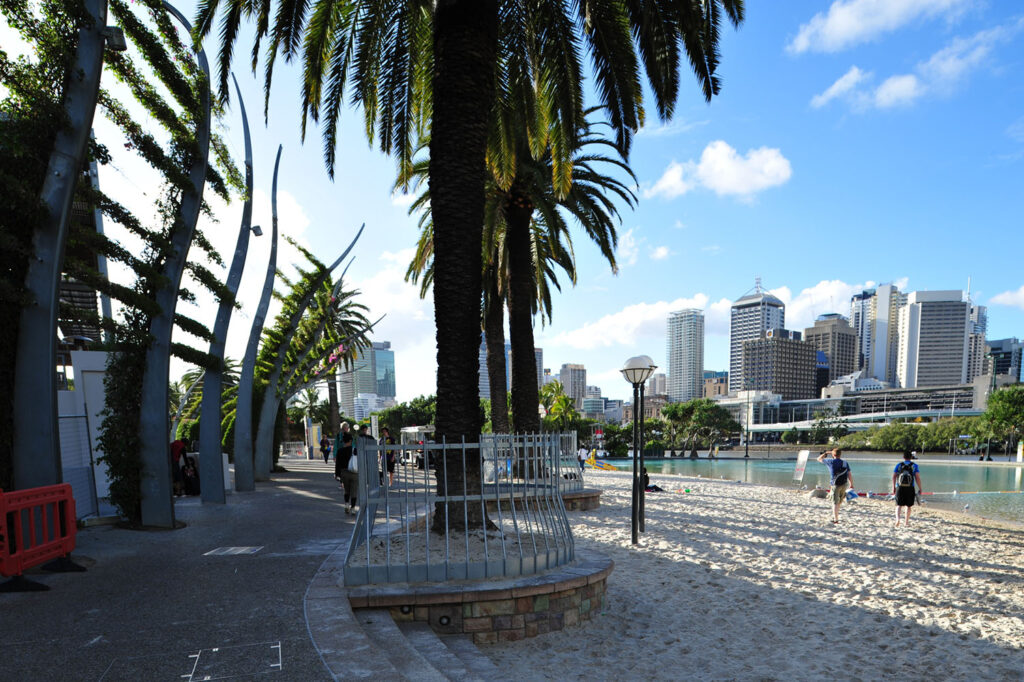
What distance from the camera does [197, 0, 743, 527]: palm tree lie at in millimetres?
6641

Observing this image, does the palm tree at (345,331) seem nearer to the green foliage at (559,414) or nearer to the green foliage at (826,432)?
the green foliage at (559,414)

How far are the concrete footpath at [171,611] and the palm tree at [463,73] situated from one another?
2.38 metres

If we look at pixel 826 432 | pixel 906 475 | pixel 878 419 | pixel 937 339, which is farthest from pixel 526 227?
pixel 937 339

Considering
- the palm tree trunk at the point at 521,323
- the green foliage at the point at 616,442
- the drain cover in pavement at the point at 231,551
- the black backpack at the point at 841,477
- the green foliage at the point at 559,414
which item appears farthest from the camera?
the green foliage at the point at 616,442

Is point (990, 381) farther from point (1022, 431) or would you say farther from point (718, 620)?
point (718, 620)

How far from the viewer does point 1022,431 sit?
6488cm

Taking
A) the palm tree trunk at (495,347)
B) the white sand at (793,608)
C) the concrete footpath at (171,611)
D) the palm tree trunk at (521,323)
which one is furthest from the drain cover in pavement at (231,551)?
the palm tree trunk at (495,347)

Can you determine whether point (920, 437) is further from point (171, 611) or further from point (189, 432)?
point (171, 611)

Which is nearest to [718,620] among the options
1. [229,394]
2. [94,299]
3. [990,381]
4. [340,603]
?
[340,603]

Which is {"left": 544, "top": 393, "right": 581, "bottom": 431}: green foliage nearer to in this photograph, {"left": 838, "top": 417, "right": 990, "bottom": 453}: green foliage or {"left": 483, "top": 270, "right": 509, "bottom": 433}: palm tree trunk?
{"left": 483, "top": 270, "right": 509, "bottom": 433}: palm tree trunk

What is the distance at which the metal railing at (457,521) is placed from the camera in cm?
530

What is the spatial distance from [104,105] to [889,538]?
1573 centimetres

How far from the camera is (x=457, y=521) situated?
20.7 feet

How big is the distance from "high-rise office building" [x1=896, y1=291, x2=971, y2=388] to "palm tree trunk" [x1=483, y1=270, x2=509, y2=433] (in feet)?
694
